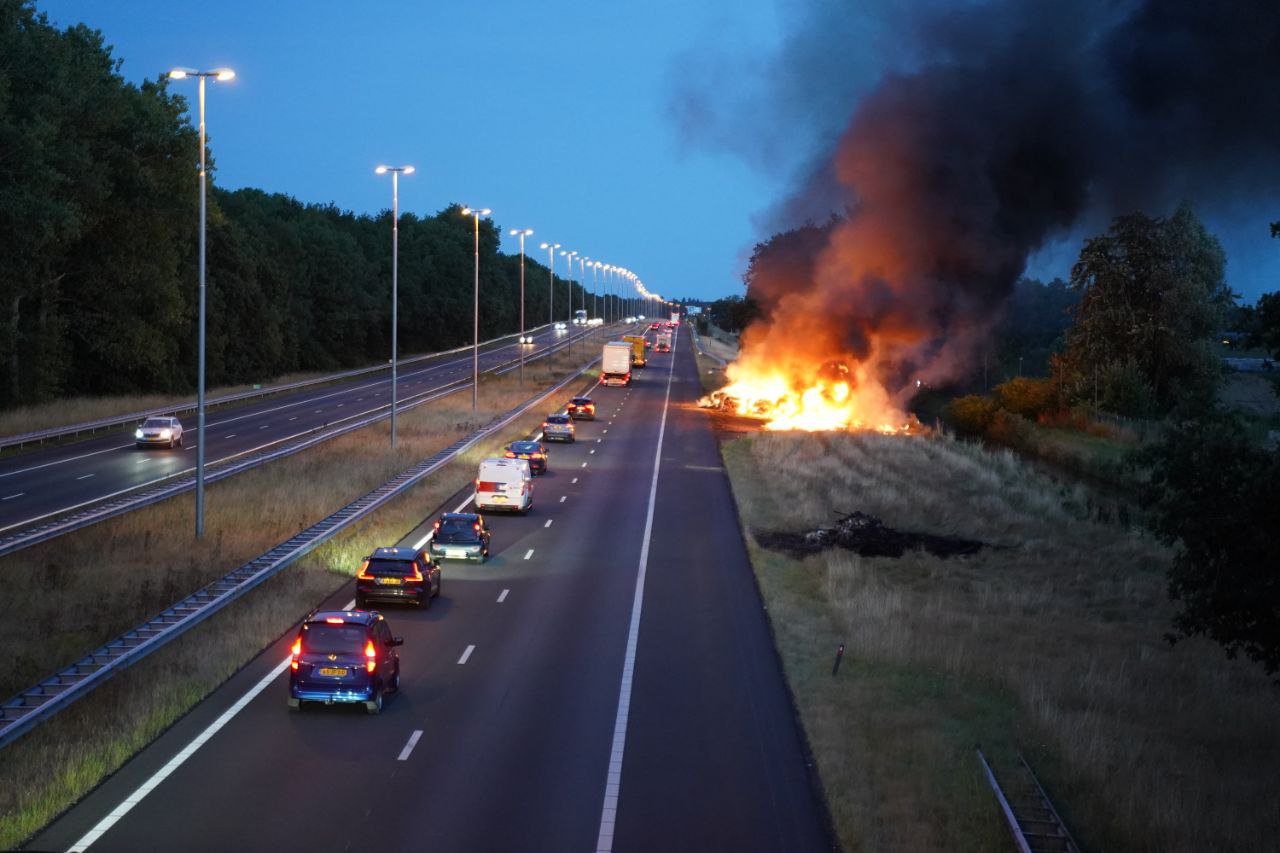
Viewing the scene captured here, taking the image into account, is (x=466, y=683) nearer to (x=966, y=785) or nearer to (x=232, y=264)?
(x=966, y=785)

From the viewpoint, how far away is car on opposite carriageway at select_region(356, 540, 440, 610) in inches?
1073

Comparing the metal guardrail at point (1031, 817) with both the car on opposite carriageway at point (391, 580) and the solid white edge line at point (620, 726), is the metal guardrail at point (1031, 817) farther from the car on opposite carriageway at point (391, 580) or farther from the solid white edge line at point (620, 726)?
the car on opposite carriageway at point (391, 580)

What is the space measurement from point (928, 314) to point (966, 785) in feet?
195

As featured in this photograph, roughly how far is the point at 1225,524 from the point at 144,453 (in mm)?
46881

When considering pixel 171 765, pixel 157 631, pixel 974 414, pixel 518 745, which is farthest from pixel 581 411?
pixel 171 765

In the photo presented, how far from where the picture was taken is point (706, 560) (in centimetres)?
3506

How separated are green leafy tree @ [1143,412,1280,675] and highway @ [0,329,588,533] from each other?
27.6 m

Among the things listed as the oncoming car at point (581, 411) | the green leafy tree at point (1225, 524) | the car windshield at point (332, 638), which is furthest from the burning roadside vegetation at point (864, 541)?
the oncoming car at point (581, 411)

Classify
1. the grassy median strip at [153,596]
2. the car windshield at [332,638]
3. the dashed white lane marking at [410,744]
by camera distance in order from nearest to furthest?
1. the grassy median strip at [153,596]
2. the dashed white lane marking at [410,744]
3. the car windshield at [332,638]

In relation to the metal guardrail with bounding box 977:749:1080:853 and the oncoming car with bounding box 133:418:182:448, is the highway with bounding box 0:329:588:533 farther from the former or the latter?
the metal guardrail with bounding box 977:749:1080:853

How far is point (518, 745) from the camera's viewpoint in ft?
61.0

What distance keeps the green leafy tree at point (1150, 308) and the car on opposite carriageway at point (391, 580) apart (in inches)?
2872

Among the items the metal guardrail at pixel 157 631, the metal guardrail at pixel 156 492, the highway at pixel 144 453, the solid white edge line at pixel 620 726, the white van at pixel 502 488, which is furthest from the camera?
the white van at pixel 502 488

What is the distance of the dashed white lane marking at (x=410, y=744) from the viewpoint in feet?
58.7
